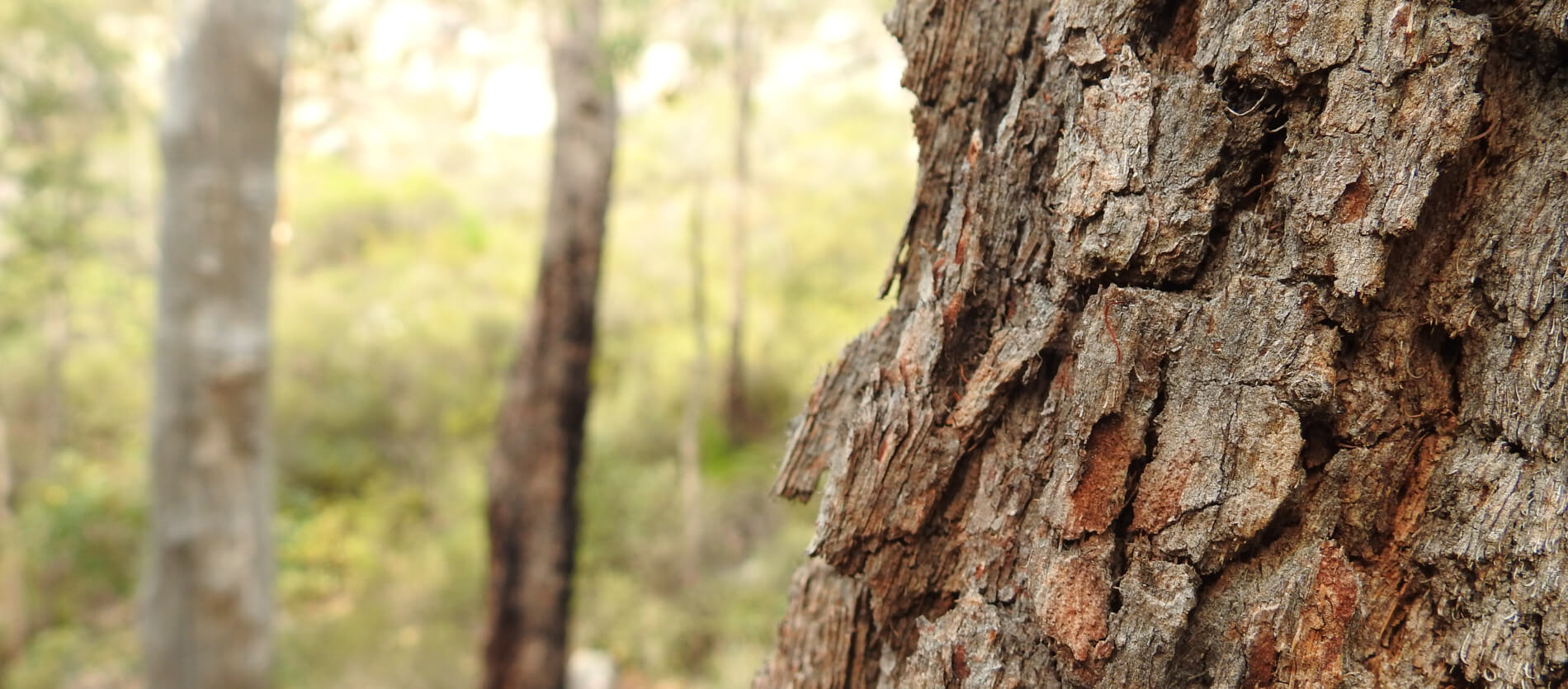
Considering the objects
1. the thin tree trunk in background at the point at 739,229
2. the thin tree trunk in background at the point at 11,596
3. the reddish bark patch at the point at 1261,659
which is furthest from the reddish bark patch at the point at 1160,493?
the thin tree trunk in background at the point at 11,596

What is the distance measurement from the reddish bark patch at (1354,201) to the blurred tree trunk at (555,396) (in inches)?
150

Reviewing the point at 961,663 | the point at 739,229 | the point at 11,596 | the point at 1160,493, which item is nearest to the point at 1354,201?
the point at 1160,493

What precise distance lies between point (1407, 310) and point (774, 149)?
12.5 metres

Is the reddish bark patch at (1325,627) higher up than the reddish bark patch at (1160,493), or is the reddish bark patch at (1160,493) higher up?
the reddish bark patch at (1160,493)

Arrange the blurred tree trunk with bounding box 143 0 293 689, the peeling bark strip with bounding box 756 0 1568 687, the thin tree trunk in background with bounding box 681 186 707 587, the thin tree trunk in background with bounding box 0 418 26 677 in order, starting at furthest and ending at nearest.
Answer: the thin tree trunk in background with bounding box 0 418 26 677
the thin tree trunk in background with bounding box 681 186 707 587
the blurred tree trunk with bounding box 143 0 293 689
the peeling bark strip with bounding box 756 0 1568 687

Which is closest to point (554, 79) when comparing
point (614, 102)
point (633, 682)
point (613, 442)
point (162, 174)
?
point (614, 102)

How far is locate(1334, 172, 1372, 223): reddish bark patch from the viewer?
74 cm

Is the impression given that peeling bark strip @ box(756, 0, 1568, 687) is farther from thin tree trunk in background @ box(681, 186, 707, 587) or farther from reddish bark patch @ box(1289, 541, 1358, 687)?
thin tree trunk in background @ box(681, 186, 707, 587)

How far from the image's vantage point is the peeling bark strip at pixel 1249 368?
28.8 inches

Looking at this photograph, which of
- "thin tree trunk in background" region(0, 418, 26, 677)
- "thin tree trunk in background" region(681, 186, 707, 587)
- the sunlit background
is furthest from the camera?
"thin tree trunk in background" region(0, 418, 26, 677)

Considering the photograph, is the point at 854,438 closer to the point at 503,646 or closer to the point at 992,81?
the point at 992,81

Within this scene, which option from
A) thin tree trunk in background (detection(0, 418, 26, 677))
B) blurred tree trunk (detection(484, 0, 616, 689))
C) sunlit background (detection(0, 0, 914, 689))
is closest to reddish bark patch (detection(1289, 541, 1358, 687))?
blurred tree trunk (detection(484, 0, 616, 689))

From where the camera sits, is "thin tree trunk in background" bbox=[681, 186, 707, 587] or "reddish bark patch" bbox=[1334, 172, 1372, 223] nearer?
"reddish bark patch" bbox=[1334, 172, 1372, 223]

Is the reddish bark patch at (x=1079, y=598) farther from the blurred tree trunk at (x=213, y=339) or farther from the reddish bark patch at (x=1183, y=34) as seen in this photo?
the blurred tree trunk at (x=213, y=339)
